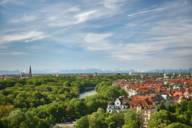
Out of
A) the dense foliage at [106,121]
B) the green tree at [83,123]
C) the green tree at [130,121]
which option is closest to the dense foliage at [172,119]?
the green tree at [130,121]

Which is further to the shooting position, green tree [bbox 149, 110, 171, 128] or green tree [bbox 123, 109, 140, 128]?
green tree [bbox 149, 110, 171, 128]

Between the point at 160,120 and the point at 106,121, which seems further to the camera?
the point at 106,121

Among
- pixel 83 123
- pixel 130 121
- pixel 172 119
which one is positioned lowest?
pixel 172 119

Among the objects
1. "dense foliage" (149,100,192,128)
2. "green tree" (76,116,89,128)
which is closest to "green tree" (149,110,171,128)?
"dense foliage" (149,100,192,128)

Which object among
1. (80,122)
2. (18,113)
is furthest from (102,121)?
(18,113)

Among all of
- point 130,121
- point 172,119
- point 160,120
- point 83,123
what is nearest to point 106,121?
point 83,123

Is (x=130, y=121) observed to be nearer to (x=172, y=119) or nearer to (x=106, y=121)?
(x=106, y=121)

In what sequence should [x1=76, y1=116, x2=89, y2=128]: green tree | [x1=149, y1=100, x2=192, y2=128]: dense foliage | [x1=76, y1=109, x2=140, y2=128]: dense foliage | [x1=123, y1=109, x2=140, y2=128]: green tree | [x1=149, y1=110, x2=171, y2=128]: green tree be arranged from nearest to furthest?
[x1=149, y1=100, x2=192, y2=128]: dense foliage → [x1=123, y1=109, x2=140, y2=128]: green tree → [x1=149, y1=110, x2=171, y2=128]: green tree → [x1=76, y1=109, x2=140, y2=128]: dense foliage → [x1=76, y1=116, x2=89, y2=128]: green tree

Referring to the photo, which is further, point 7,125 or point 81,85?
point 81,85

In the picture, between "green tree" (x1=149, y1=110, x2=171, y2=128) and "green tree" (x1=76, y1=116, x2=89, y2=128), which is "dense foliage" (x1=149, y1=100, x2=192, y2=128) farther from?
"green tree" (x1=76, y1=116, x2=89, y2=128)

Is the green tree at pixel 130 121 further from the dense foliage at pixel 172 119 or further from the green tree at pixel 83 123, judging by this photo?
the green tree at pixel 83 123

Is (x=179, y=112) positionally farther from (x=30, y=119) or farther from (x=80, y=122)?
(x=30, y=119)
